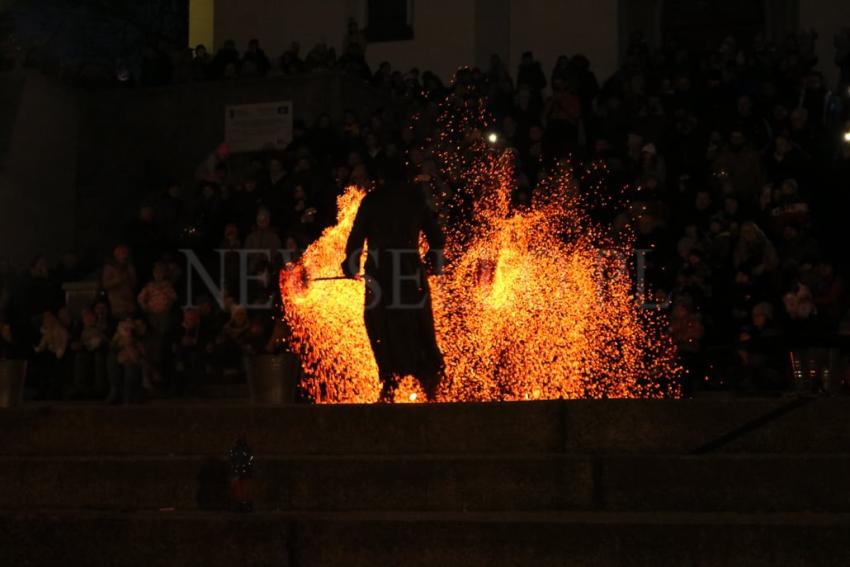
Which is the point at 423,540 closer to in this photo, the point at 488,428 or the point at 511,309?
the point at 488,428

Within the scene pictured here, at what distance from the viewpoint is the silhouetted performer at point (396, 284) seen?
35.8ft

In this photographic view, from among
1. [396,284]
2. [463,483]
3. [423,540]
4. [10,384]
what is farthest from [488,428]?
[10,384]

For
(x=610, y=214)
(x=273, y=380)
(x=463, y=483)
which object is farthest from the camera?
(x=610, y=214)

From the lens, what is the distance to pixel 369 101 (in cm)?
2202

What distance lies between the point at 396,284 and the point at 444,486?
271cm

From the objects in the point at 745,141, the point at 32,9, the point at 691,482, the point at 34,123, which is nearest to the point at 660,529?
the point at 691,482

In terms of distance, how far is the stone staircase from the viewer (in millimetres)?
7648

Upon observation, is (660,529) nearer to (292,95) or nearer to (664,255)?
(664,255)

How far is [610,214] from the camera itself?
1619 cm

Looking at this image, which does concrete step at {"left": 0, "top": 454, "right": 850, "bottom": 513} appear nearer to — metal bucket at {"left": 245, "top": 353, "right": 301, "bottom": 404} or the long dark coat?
metal bucket at {"left": 245, "top": 353, "right": 301, "bottom": 404}

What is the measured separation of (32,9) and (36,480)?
851 inches

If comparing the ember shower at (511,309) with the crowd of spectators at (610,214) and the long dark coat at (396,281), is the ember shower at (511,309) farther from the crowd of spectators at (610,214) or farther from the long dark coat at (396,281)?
the long dark coat at (396,281)

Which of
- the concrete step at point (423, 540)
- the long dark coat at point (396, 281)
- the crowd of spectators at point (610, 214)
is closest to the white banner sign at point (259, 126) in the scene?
the crowd of spectators at point (610, 214)

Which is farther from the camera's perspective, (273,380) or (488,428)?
(273,380)
